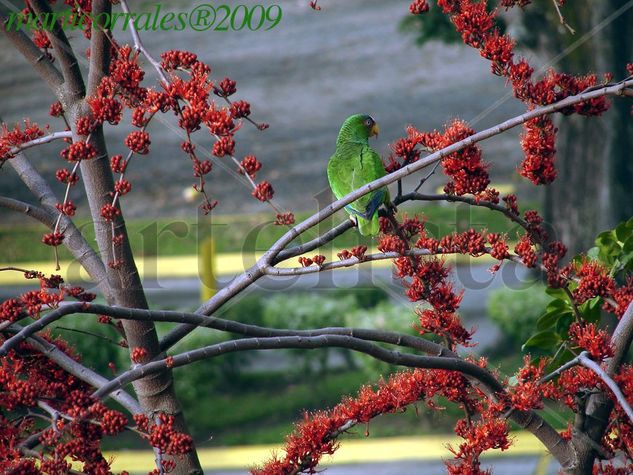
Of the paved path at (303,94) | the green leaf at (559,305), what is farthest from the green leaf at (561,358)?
the paved path at (303,94)

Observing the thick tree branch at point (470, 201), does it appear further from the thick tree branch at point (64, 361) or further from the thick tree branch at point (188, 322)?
the thick tree branch at point (64, 361)

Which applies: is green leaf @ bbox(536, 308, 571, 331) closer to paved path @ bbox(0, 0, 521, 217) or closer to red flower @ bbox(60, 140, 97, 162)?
red flower @ bbox(60, 140, 97, 162)

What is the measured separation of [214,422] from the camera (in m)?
7.58

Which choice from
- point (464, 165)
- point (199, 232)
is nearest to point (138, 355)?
point (464, 165)

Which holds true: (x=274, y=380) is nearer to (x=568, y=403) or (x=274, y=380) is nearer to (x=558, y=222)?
(x=558, y=222)

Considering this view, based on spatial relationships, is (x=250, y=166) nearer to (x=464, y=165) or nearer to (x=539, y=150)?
(x=464, y=165)

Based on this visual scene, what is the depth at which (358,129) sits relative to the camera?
14.7 ft

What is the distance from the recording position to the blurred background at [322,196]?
7781 millimetres

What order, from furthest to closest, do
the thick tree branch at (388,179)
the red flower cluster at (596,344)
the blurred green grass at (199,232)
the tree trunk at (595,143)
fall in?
the blurred green grass at (199,232) < the tree trunk at (595,143) < the red flower cluster at (596,344) < the thick tree branch at (388,179)

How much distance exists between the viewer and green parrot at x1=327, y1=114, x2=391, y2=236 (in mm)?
3754

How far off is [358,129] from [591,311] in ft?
6.25

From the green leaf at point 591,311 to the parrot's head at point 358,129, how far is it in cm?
183

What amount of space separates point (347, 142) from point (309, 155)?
1190 cm

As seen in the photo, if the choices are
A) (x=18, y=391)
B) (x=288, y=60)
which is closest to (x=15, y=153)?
(x=18, y=391)
